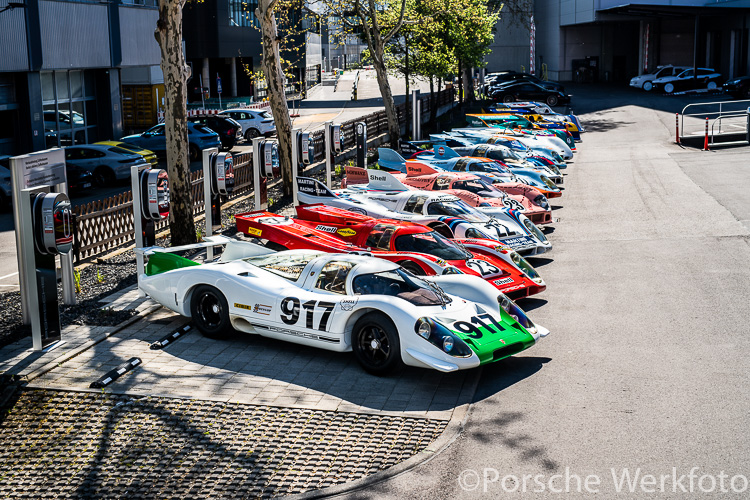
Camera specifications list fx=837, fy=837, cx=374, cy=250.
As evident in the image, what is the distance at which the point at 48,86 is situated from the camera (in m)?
29.9

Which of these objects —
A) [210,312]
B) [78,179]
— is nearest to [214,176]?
[210,312]

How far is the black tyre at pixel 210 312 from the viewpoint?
1018cm

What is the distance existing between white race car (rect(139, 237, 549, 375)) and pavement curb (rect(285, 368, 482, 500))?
53 cm

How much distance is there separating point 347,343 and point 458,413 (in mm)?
1731

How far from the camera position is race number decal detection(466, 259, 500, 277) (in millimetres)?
11836

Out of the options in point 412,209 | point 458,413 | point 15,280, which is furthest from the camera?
point 412,209

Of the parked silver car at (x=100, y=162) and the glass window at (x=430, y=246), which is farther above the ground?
the parked silver car at (x=100, y=162)

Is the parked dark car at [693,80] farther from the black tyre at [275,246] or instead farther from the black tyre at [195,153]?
the black tyre at [275,246]

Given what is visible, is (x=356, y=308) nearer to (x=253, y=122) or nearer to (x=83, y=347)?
(x=83, y=347)

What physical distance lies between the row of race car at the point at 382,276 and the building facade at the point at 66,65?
604 inches

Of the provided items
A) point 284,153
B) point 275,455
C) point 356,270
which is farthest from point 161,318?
point 284,153

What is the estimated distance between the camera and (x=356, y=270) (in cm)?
965

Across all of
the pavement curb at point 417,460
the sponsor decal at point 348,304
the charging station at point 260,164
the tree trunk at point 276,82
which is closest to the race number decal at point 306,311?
the sponsor decal at point 348,304

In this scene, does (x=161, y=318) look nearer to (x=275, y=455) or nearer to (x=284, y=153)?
(x=275, y=455)
